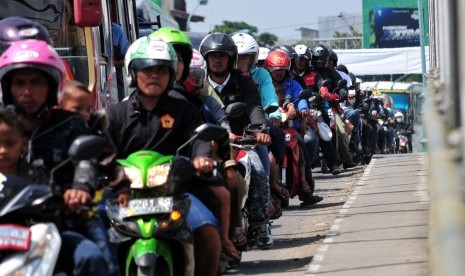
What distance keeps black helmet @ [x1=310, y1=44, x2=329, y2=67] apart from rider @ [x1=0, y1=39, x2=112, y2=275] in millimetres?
15676

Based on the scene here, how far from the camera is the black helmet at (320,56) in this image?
22.2 m

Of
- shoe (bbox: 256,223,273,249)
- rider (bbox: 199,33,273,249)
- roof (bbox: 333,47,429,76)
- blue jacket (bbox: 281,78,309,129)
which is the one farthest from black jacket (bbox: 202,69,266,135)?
roof (bbox: 333,47,429,76)

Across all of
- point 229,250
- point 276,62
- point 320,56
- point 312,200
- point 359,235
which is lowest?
point 312,200

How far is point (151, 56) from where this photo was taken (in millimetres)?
7891

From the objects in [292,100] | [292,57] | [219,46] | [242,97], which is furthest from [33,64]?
[292,57]

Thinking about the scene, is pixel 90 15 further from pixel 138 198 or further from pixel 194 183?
pixel 138 198

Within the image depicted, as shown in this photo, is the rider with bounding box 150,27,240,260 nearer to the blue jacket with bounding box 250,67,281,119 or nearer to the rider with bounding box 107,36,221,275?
the rider with bounding box 107,36,221,275

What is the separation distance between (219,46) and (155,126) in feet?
12.0

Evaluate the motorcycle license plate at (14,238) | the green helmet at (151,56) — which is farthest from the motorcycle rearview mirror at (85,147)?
the green helmet at (151,56)

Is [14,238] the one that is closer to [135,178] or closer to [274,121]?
[135,178]

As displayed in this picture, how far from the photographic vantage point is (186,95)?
8.68 m

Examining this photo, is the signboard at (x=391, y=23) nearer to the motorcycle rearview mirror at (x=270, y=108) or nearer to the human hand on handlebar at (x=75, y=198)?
the motorcycle rearview mirror at (x=270, y=108)

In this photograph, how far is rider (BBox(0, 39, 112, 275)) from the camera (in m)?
6.29

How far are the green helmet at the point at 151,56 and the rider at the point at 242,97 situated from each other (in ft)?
11.5
